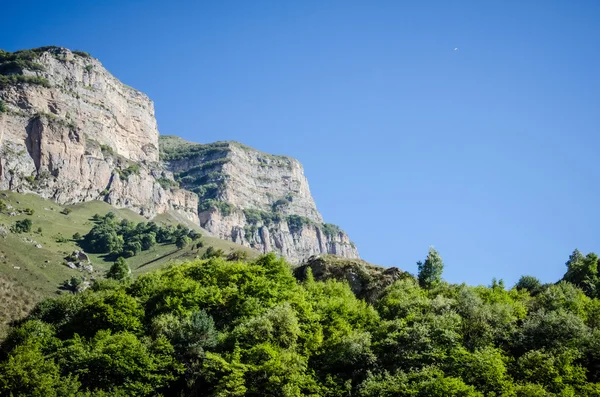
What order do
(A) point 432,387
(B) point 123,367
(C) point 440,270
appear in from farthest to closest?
(C) point 440,270 < (B) point 123,367 < (A) point 432,387

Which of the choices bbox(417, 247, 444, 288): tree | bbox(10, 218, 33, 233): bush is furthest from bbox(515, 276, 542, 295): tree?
bbox(10, 218, 33, 233): bush

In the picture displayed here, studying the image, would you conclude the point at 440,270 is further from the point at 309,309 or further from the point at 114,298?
the point at 114,298

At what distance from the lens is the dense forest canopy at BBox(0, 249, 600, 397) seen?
46.2 meters

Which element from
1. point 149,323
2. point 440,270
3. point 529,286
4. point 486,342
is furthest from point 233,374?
point 529,286

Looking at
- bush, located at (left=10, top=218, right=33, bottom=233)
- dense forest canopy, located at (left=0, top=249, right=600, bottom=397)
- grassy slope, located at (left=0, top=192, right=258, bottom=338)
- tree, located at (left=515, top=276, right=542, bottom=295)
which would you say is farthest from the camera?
bush, located at (left=10, top=218, right=33, bottom=233)

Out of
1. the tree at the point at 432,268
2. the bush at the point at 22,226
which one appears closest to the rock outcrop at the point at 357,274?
the tree at the point at 432,268

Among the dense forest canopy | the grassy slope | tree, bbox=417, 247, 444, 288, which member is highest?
the grassy slope

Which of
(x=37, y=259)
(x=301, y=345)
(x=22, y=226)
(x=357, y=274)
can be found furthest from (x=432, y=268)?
(x=22, y=226)

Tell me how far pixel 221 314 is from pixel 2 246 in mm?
91578

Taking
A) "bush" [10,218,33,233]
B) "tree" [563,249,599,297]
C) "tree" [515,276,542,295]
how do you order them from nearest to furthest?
"tree" [563,249,599,297] < "tree" [515,276,542,295] < "bush" [10,218,33,233]

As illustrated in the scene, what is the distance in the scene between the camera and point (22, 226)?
159 metres

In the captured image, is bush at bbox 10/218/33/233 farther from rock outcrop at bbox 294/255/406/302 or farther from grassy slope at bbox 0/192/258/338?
rock outcrop at bbox 294/255/406/302

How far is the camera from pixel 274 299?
2511 inches

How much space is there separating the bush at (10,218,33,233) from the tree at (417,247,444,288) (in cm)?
12484
